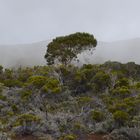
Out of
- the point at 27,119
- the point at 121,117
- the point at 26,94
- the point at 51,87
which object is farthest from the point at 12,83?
the point at 121,117

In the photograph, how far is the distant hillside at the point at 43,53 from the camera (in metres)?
152

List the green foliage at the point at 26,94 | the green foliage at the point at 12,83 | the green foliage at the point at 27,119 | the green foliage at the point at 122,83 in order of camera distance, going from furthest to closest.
A: the green foliage at the point at 12,83 → the green foliage at the point at 122,83 → the green foliage at the point at 26,94 → the green foliage at the point at 27,119

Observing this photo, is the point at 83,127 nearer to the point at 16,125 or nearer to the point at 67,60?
the point at 16,125

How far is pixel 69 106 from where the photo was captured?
21453 millimetres

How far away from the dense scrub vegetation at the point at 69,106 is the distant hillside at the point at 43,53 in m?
118

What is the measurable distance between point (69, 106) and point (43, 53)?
150m

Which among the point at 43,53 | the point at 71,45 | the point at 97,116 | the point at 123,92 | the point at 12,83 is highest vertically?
the point at 43,53

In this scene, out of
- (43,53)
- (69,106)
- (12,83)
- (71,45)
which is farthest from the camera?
(43,53)

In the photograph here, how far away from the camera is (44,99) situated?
73.5 ft

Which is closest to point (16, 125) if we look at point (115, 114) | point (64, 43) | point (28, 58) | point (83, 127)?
point (83, 127)

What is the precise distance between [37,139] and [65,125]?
1.86 meters

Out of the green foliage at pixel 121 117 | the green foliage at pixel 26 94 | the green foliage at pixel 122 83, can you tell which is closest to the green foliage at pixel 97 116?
the green foliage at pixel 121 117

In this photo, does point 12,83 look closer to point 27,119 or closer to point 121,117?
point 27,119

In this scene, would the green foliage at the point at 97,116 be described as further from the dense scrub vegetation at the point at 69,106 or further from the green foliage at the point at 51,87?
the green foliage at the point at 51,87
